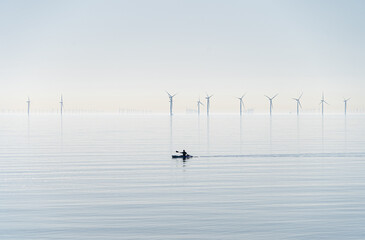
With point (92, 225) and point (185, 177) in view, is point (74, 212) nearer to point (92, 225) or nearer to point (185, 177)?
point (92, 225)

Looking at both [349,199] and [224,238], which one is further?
[349,199]

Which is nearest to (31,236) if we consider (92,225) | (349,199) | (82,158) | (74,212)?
(92,225)

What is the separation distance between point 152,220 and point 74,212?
4.46 metres

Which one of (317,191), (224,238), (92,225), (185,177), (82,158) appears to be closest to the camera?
(224,238)

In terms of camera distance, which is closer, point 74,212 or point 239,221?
point 239,221

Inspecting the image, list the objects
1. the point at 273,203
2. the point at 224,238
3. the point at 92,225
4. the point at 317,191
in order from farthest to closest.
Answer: the point at 317,191
the point at 273,203
the point at 92,225
the point at 224,238

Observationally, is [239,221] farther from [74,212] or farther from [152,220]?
Answer: [74,212]

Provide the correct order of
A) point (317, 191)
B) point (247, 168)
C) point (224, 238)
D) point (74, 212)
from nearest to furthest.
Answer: point (224, 238) → point (74, 212) → point (317, 191) → point (247, 168)

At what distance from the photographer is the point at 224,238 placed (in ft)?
68.7

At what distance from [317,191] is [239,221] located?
10.2 m

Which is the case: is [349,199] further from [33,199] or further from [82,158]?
[82,158]

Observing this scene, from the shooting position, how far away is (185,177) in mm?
39344

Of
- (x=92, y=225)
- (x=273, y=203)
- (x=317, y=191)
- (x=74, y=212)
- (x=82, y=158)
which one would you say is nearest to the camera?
(x=92, y=225)

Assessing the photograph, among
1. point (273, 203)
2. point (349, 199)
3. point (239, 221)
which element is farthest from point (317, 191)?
point (239, 221)
